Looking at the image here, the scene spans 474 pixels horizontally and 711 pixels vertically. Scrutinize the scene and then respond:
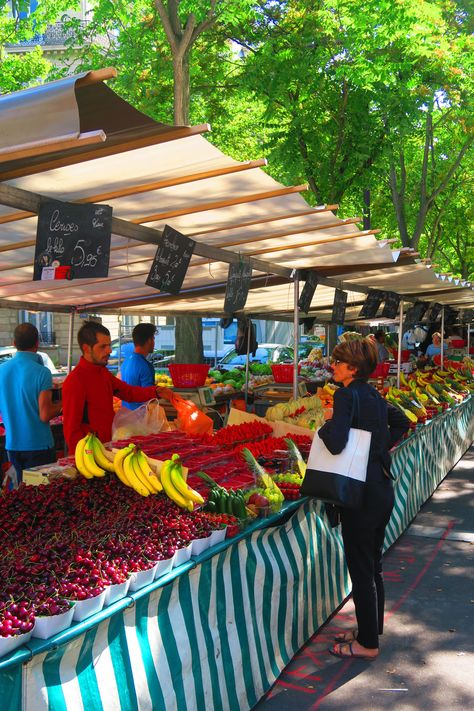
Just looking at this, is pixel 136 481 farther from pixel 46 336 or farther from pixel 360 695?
pixel 46 336

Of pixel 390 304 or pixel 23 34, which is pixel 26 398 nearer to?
pixel 390 304

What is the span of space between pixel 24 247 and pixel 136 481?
252cm

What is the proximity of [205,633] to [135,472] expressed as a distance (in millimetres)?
1022

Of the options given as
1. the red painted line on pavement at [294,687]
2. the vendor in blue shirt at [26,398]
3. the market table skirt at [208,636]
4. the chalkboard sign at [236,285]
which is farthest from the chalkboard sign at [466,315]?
the red painted line on pavement at [294,687]

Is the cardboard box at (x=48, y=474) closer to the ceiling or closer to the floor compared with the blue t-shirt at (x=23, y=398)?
closer to the floor

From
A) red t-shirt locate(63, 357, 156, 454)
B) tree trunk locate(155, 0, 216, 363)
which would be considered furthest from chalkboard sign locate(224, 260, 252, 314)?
tree trunk locate(155, 0, 216, 363)

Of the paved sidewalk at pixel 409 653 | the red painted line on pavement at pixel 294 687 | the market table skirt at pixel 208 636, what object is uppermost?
the market table skirt at pixel 208 636

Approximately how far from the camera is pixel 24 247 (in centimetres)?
566

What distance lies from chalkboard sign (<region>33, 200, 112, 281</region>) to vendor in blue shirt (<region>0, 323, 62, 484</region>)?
169cm

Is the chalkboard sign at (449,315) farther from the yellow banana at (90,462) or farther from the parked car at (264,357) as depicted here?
the yellow banana at (90,462)

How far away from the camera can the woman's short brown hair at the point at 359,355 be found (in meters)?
4.50

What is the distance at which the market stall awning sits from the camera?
9.18ft

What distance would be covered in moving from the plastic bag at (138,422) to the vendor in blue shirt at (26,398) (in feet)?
1.79

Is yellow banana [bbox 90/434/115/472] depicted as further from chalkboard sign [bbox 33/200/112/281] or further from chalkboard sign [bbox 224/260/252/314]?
chalkboard sign [bbox 224/260/252/314]
